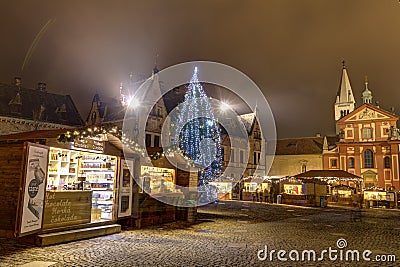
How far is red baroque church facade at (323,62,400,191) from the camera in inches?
1550

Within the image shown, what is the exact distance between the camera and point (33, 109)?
37.3 metres

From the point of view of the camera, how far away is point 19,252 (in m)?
8.20

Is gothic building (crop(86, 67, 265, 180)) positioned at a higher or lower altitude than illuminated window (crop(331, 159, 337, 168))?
higher

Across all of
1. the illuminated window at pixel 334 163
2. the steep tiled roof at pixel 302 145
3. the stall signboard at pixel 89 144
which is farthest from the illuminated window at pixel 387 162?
the stall signboard at pixel 89 144

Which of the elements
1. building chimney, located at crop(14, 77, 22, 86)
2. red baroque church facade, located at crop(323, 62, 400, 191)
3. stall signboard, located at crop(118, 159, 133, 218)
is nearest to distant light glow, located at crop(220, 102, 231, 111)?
red baroque church facade, located at crop(323, 62, 400, 191)

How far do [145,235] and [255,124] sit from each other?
42241 mm

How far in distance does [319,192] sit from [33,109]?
3145 cm

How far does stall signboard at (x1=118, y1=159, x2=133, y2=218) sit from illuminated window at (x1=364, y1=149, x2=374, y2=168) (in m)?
35.4

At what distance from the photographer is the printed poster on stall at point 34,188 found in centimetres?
868

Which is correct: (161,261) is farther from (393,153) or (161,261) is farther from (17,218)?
(393,153)

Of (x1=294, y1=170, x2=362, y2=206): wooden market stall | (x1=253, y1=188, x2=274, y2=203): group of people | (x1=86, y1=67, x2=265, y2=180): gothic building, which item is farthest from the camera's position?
(x1=86, y1=67, x2=265, y2=180): gothic building

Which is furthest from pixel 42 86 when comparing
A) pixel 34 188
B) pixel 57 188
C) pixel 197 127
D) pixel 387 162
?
pixel 387 162

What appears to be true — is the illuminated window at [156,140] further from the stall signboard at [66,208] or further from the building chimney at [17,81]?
the stall signboard at [66,208]

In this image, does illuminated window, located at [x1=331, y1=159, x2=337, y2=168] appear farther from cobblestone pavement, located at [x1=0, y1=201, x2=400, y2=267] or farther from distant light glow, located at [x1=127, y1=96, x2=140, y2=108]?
cobblestone pavement, located at [x1=0, y1=201, x2=400, y2=267]
